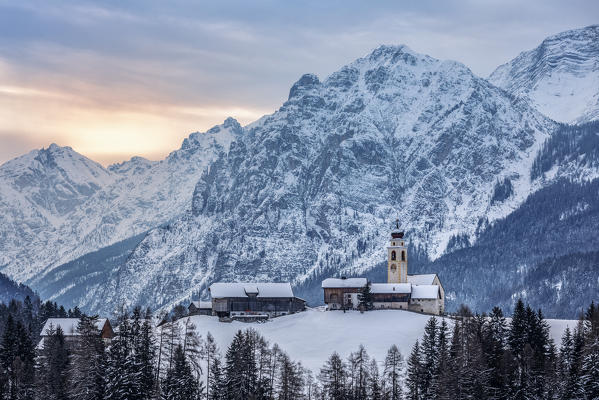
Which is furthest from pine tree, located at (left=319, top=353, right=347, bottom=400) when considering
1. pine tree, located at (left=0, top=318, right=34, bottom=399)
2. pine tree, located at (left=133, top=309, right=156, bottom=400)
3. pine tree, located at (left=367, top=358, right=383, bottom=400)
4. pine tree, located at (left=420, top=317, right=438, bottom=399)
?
pine tree, located at (left=0, top=318, right=34, bottom=399)

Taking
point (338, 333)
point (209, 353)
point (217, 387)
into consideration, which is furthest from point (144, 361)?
point (338, 333)

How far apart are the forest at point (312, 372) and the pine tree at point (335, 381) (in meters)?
0.18

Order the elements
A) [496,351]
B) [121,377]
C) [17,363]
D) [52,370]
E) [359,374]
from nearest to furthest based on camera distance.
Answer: [121,377] < [496,351] < [52,370] < [17,363] < [359,374]

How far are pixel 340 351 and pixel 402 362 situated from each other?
Result: 17051mm

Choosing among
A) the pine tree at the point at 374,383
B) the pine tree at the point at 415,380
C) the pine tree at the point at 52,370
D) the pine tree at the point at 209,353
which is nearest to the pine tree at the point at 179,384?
the pine tree at the point at 52,370

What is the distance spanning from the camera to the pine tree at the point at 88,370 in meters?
132

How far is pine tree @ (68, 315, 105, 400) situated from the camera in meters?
132

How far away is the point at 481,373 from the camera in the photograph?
445 ft

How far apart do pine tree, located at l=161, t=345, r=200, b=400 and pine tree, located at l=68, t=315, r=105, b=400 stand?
367 inches

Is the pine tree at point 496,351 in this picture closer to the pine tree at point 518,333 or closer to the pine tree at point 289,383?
the pine tree at point 518,333

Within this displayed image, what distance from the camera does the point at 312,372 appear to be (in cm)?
16638

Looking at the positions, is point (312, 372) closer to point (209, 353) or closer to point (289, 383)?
point (289, 383)

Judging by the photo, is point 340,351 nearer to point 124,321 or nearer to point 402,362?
point 402,362

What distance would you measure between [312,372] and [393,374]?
17981 mm
